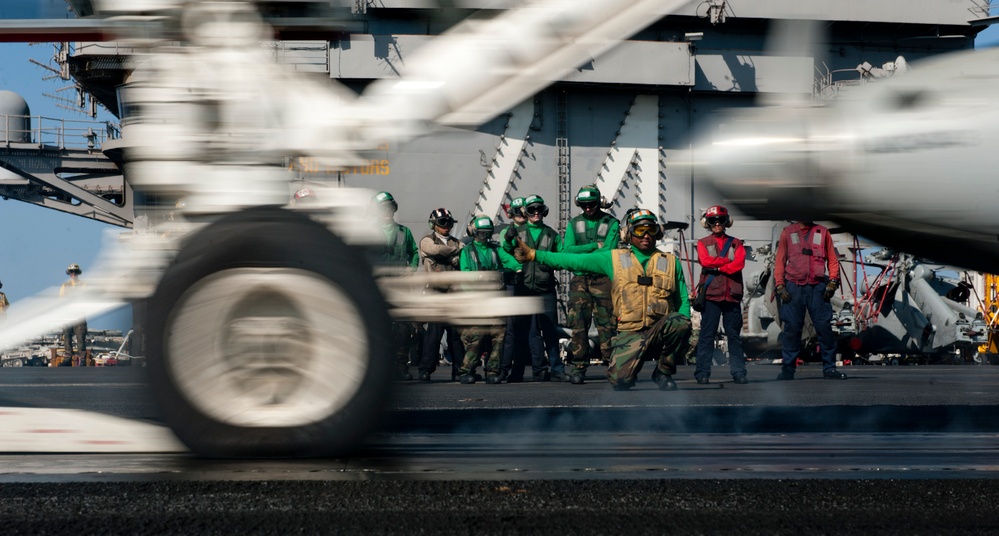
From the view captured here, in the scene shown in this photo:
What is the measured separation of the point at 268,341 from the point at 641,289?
519 centimetres

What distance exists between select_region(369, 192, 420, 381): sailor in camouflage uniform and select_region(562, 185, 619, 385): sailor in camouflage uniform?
1.40m

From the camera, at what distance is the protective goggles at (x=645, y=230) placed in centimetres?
799

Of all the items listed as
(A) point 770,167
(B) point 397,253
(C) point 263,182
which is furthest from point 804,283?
(C) point 263,182

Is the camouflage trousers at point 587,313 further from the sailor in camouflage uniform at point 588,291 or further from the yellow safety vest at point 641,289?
the yellow safety vest at point 641,289

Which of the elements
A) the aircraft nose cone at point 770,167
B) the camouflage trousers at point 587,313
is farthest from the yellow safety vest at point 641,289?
the aircraft nose cone at point 770,167

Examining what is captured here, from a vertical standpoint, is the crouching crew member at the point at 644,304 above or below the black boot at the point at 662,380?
above

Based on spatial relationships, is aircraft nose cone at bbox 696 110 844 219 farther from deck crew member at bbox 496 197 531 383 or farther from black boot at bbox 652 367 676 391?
deck crew member at bbox 496 197 531 383

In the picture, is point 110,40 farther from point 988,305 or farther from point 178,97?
point 988,305

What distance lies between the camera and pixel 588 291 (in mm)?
9484

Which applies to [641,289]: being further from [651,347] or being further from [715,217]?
[715,217]

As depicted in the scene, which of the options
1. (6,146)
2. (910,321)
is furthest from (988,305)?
(6,146)

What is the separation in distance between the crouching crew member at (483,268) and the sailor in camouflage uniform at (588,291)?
Result: 0.79m

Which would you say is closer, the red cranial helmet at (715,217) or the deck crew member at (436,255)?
the red cranial helmet at (715,217)

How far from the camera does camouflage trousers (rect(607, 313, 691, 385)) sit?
7.52 m
